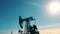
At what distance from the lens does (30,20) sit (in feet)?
42.5

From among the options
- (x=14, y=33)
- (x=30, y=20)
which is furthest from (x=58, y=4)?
(x=14, y=33)

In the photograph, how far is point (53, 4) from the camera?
1185 cm

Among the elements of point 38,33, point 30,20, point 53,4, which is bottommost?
Result: point 38,33

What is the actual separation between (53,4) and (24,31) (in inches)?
110

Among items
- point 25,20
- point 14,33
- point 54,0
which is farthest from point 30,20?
point 54,0

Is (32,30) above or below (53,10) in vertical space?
below

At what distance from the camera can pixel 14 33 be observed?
40.3 feet

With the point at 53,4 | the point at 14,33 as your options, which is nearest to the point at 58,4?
the point at 53,4

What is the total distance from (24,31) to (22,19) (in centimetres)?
89

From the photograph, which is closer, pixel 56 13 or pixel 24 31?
pixel 56 13

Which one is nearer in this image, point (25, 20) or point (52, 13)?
point (52, 13)

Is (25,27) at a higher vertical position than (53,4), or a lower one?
lower

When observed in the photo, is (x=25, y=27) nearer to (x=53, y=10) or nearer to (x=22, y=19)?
(x=22, y=19)

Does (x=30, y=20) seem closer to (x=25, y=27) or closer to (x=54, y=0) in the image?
(x=25, y=27)
